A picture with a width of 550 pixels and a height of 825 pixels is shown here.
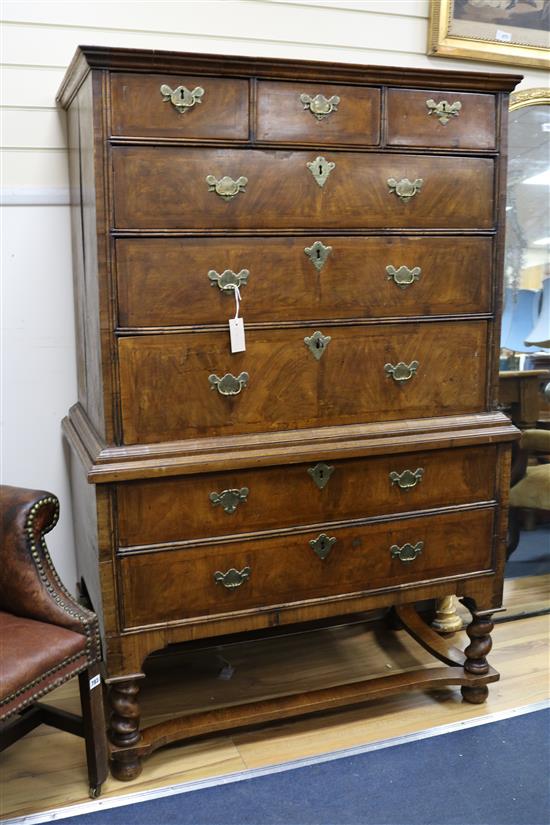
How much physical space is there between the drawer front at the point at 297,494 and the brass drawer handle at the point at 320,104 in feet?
3.25

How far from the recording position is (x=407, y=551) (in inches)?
96.5

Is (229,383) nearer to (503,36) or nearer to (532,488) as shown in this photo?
(532,488)

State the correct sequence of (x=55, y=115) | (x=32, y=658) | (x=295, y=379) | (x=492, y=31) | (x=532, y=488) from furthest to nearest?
(x=532, y=488) → (x=492, y=31) → (x=55, y=115) → (x=295, y=379) → (x=32, y=658)

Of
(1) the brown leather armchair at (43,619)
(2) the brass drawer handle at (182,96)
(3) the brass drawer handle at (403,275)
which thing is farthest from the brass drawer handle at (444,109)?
(1) the brown leather armchair at (43,619)

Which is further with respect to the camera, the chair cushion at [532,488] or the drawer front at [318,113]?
the chair cushion at [532,488]

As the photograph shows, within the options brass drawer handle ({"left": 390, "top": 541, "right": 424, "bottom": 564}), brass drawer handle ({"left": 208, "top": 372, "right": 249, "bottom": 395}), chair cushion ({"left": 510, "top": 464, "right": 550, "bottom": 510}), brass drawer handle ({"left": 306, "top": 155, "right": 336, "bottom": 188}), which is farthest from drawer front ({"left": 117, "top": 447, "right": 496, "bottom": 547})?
chair cushion ({"left": 510, "top": 464, "right": 550, "bottom": 510})

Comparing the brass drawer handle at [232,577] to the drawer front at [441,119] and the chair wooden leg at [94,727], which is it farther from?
the drawer front at [441,119]

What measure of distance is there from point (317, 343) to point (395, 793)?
130 centimetres

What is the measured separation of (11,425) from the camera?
270cm

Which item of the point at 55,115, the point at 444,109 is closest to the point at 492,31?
the point at 444,109

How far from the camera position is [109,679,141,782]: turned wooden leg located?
7.26ft

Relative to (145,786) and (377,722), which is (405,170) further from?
(145,786)

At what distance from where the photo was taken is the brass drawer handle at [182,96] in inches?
79.1

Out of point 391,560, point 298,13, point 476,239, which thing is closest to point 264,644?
point 391,560
